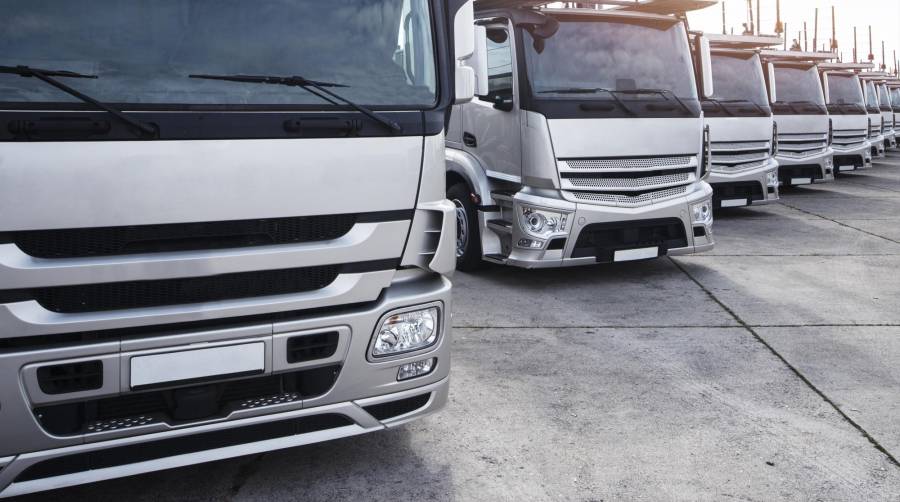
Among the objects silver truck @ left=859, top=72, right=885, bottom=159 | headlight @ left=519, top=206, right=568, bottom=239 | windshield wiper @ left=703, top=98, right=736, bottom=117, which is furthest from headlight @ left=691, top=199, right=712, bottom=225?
silver truck @ left=859, top=72, right=885, bottom=159

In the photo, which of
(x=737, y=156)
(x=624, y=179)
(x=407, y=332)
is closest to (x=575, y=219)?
(x=624, y=179)

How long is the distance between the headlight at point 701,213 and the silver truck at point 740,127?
12.3 ft

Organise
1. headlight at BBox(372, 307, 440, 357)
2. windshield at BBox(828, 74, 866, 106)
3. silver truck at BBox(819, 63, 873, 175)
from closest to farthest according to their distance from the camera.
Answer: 1. headlight at BBox(372, 307, 440, 357)
2. silver truck at BBox(819, 63, 873, 175)
3. windshield at BBox(828, 74, 866, 106)

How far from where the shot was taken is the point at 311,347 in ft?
10.3

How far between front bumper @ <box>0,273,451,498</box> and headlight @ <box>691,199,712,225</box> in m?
4.53

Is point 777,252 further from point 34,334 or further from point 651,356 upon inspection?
point 34,334

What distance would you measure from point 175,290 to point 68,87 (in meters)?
0.74

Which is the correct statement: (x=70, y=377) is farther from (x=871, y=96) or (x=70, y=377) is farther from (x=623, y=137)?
(x=871, y=96)

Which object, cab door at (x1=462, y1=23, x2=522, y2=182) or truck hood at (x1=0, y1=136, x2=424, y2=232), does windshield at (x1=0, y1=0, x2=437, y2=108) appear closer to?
truck hood at (x1=0, y1=136, x2=424, y2=232)

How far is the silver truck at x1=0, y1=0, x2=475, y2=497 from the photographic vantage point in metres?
2.74

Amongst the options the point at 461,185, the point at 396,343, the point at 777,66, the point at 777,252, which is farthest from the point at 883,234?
the point at 396,343

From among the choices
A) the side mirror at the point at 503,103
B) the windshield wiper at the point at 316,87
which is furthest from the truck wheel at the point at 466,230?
the windshield wiper at the point at 316,87

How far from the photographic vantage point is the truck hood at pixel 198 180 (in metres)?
2.69

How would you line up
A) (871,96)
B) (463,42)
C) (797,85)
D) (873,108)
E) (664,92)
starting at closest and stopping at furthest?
1. (463,42)
2. (664,92)
3. (797,85)
4. (873,108)
5. (871,96)
